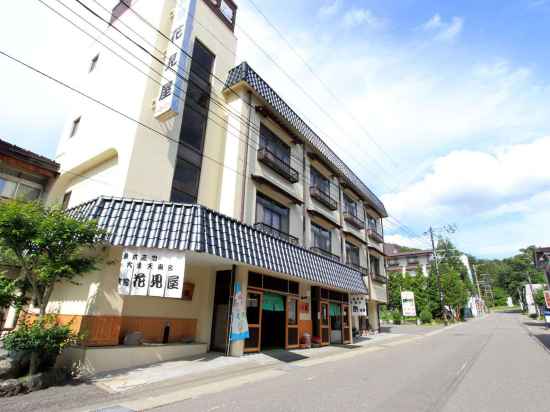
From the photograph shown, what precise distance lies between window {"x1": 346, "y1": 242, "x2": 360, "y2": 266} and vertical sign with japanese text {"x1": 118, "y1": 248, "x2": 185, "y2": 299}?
17.1 m

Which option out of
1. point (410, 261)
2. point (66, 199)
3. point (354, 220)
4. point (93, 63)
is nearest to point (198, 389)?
point (66, 199)

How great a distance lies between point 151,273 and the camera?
9.46m

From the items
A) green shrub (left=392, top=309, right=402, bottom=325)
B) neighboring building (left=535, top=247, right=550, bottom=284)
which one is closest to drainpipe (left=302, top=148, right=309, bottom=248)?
neighboring building (left=535, top=247, right=550, bottom=284)

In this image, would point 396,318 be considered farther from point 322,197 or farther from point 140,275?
point 140,275

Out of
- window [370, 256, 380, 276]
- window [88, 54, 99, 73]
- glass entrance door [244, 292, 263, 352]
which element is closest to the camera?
glass entrance door [244, 292, 263, 352]

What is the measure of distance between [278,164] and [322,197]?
5422 mm

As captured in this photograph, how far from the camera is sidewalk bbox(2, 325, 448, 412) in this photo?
631 centimetres

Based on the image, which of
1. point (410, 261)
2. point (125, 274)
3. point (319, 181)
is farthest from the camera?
point (410, 261)

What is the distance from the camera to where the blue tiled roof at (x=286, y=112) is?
15.4 metres

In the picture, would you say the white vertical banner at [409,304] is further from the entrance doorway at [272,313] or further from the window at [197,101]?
the window at [197,101]

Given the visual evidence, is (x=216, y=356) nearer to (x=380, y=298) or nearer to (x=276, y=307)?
(x=276, y=307)

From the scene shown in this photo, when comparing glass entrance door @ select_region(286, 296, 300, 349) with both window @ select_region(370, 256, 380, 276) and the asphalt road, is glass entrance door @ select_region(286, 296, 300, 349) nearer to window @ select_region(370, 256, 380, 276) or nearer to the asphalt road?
the asphalt road

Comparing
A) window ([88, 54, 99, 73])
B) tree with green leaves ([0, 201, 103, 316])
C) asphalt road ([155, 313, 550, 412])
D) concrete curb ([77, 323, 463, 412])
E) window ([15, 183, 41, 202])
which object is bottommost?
concrete curb ([77, 323, 463, 412])

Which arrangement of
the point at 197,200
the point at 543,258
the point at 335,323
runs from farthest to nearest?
the point at 543,258
the point at 335,323
the point at 197,200
